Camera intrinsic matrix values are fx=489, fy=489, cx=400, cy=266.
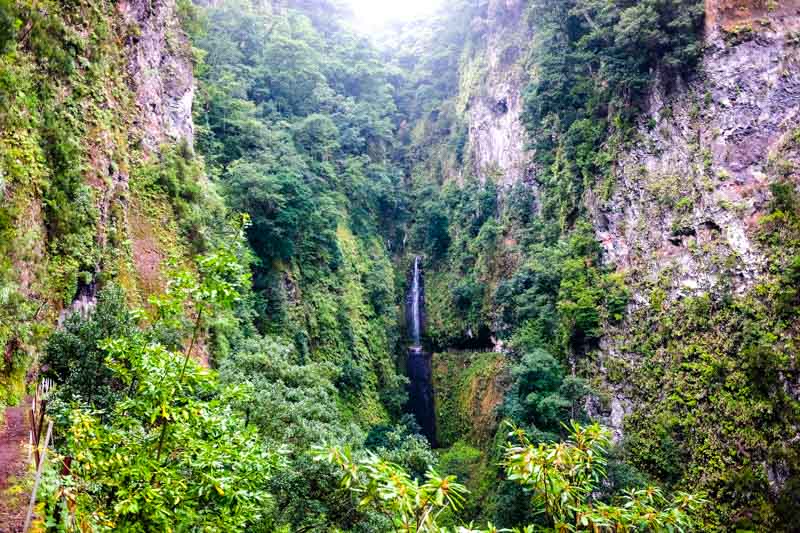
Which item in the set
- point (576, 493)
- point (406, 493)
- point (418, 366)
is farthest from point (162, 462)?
point (418, 366)

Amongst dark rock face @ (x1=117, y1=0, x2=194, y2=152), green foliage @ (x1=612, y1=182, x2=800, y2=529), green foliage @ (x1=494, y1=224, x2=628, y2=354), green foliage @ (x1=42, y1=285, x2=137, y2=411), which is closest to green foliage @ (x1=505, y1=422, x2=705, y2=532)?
green foliage @ (x1=42, y1=285, x2=137, y2=411)

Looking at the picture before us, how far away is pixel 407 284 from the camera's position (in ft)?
109

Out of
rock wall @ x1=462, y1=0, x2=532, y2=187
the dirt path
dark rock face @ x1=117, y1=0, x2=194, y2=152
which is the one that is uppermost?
rock wall @ x1=462, y1=0, x2=532, y2=187

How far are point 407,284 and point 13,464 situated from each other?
1091 inches

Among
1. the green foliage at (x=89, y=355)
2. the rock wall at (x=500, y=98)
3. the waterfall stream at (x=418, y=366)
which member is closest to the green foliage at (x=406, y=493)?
the green foliage at (x=89, y=355)

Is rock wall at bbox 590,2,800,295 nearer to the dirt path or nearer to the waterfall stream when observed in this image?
the waterfall stream

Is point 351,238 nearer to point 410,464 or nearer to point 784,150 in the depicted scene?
point 410,464

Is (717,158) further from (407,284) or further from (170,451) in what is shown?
(407,284)

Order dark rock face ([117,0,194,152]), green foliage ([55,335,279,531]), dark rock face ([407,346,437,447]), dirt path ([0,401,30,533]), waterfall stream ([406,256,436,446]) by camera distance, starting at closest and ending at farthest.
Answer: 1. green foliage ([55,335,279,531])
2. dirt path ([0,401,30,533])
3. dark rock face ([117,0,194,152])
4. dark rock face ([407,346,437,447])
5. waterfall stream ([406,256,436,446])

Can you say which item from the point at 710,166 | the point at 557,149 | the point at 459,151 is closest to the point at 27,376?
the point at 710,166

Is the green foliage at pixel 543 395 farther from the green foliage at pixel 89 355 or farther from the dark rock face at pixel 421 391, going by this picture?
the green foliage at pixel 89 355

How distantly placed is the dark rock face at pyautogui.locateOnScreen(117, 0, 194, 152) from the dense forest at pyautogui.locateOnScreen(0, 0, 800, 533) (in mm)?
133

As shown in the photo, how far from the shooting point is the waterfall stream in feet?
84.9

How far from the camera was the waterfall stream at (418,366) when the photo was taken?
25.9m
